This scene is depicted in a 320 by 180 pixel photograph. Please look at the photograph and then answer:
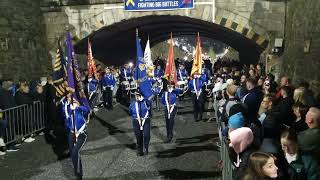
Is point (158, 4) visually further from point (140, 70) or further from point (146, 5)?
point (140, 70)

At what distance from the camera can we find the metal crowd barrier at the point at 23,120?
380 inches

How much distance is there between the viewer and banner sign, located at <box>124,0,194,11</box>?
17.3 meters

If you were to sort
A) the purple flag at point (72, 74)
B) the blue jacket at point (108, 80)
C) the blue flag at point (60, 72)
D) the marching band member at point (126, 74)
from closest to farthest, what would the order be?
the purple flag at point (72, 74) → the blue flag at point (60, 72) → the blue jacket at point (108, 80) → the marching band member at point (126, 74)

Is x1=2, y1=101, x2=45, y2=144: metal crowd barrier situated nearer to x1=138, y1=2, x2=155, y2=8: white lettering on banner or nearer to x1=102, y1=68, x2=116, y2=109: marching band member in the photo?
x1=102, y1=68, x2=116, y2=109: marching band member

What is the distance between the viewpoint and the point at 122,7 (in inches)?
714

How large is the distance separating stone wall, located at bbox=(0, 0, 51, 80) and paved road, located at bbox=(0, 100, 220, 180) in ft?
21.7

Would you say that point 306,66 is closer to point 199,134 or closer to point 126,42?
point 199,134

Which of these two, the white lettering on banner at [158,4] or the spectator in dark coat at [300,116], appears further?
the white lettering on banner at [158,4]

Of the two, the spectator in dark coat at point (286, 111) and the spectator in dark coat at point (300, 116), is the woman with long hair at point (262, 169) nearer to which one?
the spectator in dark coat at point (300, 116)

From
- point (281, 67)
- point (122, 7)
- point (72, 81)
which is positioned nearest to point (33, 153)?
point (72, 81)

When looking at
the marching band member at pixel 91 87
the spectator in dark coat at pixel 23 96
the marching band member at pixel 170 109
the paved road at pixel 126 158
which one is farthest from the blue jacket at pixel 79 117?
the marching band member at pixel 91 87

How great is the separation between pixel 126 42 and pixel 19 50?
10033mm

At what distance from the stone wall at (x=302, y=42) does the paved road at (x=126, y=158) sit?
372 cm

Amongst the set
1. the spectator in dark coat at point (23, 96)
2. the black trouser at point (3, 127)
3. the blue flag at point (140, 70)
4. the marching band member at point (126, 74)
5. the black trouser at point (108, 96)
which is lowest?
the black trouser at point (108, 96)
